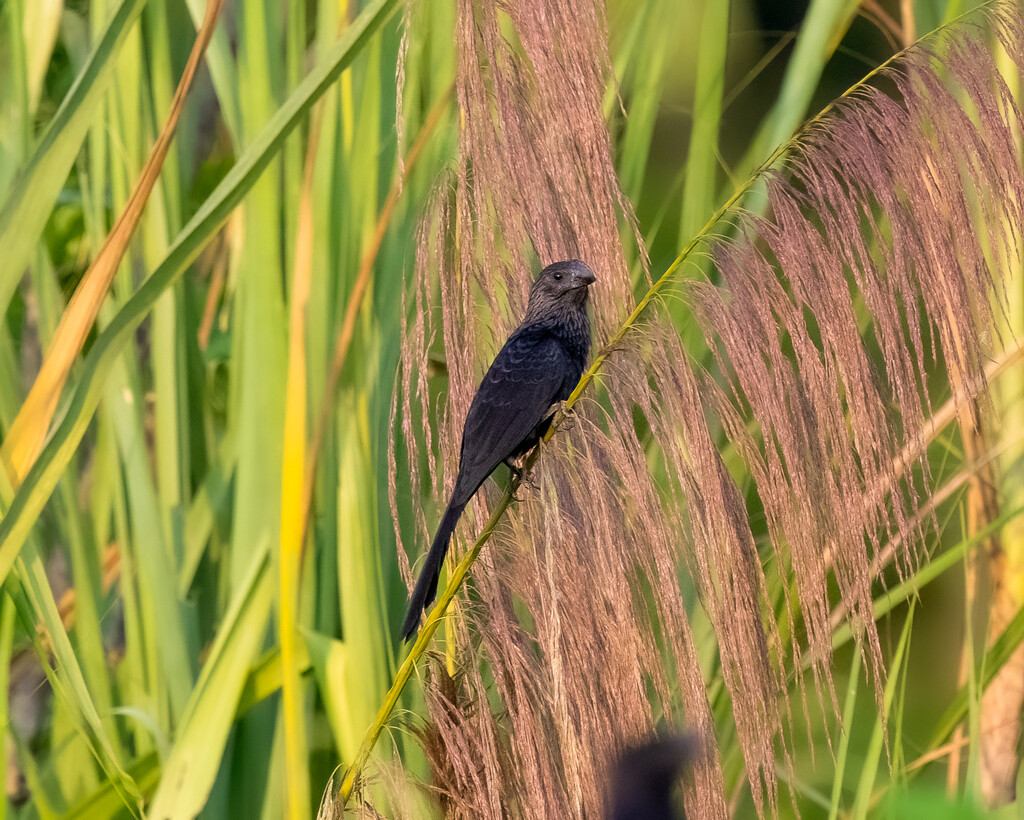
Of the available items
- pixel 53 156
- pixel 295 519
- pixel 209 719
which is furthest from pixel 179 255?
pixel 209 719

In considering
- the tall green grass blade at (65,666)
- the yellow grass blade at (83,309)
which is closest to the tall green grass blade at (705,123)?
the yellow grass blade at (83,309)

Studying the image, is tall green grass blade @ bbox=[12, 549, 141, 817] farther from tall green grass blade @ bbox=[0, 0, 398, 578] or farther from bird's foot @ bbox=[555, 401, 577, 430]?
bird's foot @ bbox=[555, 401, 577, 430]

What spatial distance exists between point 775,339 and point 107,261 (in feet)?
2.65

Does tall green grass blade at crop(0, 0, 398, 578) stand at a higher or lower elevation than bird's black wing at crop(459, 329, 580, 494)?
higher

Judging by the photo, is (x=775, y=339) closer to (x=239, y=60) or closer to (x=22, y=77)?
(x=239, y=60)

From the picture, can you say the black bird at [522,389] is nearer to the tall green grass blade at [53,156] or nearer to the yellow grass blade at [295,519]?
the yellow grass blade at [295,519]

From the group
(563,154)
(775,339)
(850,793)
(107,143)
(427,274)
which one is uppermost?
(107,143)

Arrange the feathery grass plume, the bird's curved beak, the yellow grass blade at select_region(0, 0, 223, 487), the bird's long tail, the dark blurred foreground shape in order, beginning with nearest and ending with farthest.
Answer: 1. the dark blurred foreground shape
2. the feathery grass plume
3. the bird's long tail
4. the yellow grass blade at select_region(0, 0, 223, 487)
5. the bird's curved beak

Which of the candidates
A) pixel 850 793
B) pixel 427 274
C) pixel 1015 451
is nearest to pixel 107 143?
pixel 427 274

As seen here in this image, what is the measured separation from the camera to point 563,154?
1038mm

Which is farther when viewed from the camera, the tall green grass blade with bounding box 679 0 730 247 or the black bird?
the tall green grass blade with bounding box 679 0 730 247

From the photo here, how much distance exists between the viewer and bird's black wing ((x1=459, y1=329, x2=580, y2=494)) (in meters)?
1.17

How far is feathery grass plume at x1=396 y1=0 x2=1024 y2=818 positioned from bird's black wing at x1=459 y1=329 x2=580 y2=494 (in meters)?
0.16

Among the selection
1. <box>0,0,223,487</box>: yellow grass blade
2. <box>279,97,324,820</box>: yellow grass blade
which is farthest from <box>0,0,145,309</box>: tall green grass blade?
<box>279,97,324,820</box>: yellow grass blade
